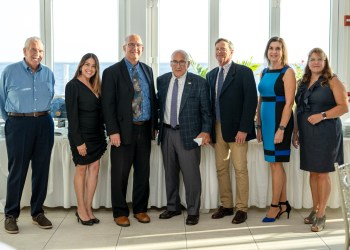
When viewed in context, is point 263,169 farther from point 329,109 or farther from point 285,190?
point 329,109

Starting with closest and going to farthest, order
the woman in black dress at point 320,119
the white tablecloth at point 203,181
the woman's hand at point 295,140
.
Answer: the woman in black dress at point 320,119 < the woman's hand at point 295,140 < the white tablecloth at point 203,181

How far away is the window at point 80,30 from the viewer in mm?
5336

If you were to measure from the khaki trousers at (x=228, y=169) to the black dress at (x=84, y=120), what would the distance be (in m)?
1.07

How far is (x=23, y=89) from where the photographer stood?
407 cm

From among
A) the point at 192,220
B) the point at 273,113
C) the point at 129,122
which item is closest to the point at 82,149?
the point at 129,122

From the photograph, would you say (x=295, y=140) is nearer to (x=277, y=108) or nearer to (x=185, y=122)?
(x=277, y=108)

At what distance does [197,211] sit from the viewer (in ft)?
14.6

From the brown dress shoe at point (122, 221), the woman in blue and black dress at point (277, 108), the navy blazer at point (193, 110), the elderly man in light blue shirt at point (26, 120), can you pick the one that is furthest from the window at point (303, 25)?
the elderly man in light blue shirt at point (26, 120)

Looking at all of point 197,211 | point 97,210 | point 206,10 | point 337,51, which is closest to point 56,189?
point 97,210

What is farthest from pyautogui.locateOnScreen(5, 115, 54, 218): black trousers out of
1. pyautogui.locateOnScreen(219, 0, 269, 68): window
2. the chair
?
the chair

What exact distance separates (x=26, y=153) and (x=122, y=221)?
1.00 m

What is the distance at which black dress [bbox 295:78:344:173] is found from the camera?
408cm

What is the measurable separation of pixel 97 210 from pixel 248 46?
235 cm

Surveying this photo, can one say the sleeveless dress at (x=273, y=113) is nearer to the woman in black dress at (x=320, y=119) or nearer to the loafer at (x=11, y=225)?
the woman in black dress at (x=320, y=119)
